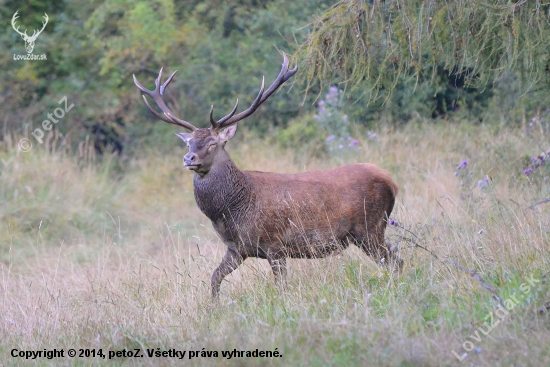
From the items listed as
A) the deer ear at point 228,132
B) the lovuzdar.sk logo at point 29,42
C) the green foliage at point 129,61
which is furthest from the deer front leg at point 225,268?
the lovuzdar.sk logo at point 29,42

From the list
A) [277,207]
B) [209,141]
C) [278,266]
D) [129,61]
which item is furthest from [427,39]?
[129,61]

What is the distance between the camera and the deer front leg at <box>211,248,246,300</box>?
6.51 metres

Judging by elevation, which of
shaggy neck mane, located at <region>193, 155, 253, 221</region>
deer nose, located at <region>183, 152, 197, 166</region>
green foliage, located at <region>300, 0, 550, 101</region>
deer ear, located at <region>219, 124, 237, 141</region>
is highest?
green foliage, located at <region>300, 0, 550, 101</region>

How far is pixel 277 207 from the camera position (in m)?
6.91

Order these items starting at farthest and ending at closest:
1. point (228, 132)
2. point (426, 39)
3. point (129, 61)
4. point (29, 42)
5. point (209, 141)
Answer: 1. point (129, 61)
2. point (29, 42)
3. point (228, 132)
4. point (426, 39)
5. point (209, 141)

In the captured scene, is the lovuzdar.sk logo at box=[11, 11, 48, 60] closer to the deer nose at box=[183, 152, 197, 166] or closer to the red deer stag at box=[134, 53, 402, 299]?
the red deer stag at box=[134, 53, 402, 299]

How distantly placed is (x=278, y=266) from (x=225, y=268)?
453 mm

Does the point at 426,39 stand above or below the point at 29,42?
above

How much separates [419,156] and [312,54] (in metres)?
4.70

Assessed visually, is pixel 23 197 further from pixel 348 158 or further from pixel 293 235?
pixel 293 235

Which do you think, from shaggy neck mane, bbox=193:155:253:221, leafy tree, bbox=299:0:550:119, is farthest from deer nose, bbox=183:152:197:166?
leafy tree, bbox=299:0:550:119

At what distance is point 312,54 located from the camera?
7242 millimetres

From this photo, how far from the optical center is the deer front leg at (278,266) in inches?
248

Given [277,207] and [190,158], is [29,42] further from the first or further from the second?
[277,207]
